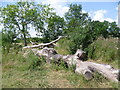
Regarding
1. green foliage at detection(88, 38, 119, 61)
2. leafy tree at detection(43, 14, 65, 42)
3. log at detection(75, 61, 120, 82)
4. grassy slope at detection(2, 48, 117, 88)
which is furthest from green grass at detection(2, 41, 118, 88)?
leafy tree at detection(43, 14, 65, 42)

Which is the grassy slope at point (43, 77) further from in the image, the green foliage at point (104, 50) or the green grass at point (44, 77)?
the green foliage at point (104, 50)

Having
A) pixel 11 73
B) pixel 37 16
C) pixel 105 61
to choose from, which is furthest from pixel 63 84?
pixel 37 16

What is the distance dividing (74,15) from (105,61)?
1942 cm

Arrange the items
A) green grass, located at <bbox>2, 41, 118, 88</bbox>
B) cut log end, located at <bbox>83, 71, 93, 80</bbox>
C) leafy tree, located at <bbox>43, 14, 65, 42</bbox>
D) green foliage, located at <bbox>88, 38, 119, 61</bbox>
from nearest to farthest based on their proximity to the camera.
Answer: green grass, located at <bbox>2, 41, 118, 88</bbox> < cut log end, located at <bbox>83, 71, 93, 80</bbox> < green foliage, located at <bbox>88, 38, 119, 61</bbox> < leafy tree, located at <bbox>43, 14, 65, 42</bbox>

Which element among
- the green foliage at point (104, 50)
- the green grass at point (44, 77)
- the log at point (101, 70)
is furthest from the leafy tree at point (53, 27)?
the log at point (101, 70)

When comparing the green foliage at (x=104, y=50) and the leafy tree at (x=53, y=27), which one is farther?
the leafy tree at (x=53, y=27)

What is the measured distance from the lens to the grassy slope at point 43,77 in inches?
142

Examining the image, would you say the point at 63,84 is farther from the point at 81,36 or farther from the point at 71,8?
the point at 71,8

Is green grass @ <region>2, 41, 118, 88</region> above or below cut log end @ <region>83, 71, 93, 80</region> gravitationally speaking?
below

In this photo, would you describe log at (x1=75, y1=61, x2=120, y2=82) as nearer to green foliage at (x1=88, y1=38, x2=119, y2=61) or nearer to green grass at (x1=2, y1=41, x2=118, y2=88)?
green grass at (x1=2, y1=41, x2=118, y2=88)

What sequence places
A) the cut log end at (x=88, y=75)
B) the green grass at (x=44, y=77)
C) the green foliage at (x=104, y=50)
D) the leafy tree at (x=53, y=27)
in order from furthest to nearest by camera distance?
the leafy tree at (x=53, y=27)
the green foliage at (x=104, y=50)
the cut log end at (x=88, y=75)
the green grass at (x=44, y=77)

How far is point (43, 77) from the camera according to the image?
4113 mm

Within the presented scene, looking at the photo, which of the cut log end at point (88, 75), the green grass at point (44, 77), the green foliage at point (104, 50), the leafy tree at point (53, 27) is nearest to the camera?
the green grass at point (44, 77)

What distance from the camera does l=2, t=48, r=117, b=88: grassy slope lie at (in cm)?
360
